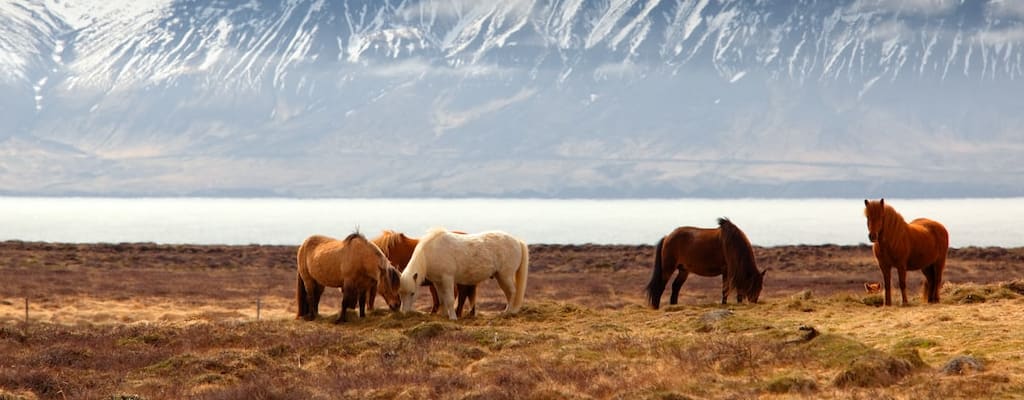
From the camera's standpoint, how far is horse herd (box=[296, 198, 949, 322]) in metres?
26.5

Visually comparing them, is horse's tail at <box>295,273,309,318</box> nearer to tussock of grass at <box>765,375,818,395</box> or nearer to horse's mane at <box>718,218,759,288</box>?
horse's mane at <box>718,218,759,288</box>

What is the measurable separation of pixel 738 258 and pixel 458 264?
20.8ft

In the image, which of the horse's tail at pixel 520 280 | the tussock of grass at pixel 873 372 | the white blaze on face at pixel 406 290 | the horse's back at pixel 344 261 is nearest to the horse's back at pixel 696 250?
the horse's tail at pixel 520 280

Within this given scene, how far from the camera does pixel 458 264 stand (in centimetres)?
2773

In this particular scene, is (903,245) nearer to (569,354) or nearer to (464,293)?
(569,354)

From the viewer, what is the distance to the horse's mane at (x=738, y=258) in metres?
28.9

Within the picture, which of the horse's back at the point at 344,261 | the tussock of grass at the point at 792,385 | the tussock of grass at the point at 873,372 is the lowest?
the tussock of grass at the point at 792,385

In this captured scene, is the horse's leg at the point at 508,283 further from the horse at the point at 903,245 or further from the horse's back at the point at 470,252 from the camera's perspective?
the horse at the point at 903,245

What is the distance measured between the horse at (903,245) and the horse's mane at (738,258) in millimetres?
3053

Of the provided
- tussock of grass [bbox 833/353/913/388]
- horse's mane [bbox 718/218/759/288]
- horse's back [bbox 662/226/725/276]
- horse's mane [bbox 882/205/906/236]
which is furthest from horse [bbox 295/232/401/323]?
tussock of grass [bbox 833/353/913/388]

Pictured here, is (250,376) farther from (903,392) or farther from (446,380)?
(903,392)

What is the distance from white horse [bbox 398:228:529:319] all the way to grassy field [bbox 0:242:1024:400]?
73 centimetres

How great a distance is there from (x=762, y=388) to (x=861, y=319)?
23.2ft

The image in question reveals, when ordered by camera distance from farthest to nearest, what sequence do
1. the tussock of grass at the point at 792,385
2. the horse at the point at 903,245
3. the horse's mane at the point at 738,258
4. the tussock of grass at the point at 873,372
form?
the horse's mane at the point at 738,258
the horse at the point at 903,245
the tussock of grass at the point at 873,372
the tussock of grass at the point at 792,385
